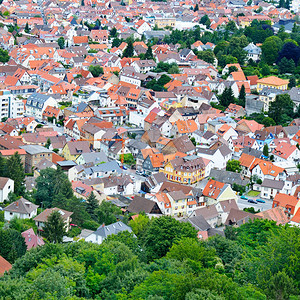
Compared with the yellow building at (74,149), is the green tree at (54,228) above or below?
above

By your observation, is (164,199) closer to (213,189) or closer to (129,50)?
(213,189)

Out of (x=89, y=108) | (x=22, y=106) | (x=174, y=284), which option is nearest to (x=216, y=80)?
(x=89, y=108)

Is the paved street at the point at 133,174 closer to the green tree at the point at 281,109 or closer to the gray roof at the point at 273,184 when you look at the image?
the gray roof at the point at 273,184

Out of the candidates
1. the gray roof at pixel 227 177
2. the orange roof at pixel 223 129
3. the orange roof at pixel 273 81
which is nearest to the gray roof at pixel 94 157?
the gray roof at pixel 227 177

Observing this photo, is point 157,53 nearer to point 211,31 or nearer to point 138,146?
point 211,31

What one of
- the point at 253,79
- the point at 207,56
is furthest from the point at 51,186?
the point at 207,56

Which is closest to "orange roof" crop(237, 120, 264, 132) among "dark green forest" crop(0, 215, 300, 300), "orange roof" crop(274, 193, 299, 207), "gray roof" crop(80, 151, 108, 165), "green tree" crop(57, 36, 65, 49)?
"orange roof" crop(274, 193, 299, 207)

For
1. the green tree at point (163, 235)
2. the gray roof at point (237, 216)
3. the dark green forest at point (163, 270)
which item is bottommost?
the gray roof at point (237, 216)
